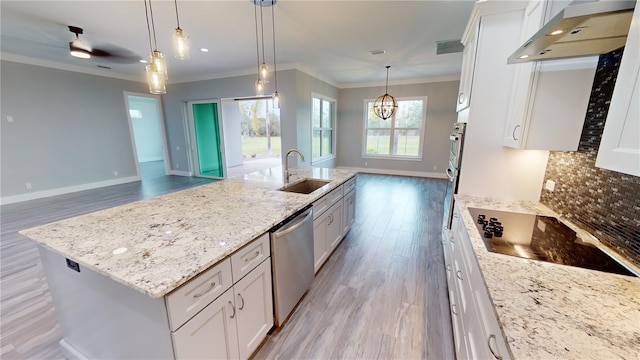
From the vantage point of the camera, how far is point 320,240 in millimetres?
2391

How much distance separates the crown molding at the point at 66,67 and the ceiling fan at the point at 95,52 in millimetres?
1464

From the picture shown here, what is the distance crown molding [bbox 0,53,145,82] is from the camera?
172 inches

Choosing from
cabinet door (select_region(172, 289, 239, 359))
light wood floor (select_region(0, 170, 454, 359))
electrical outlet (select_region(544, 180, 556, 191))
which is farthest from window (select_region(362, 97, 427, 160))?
cabinet door (select_region(172, 289, 239, 359))

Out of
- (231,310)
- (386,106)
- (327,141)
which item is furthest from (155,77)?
(327,141)

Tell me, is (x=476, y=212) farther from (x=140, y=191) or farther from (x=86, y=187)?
(x=86, y=187)

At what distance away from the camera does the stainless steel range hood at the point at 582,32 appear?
2.81 feet

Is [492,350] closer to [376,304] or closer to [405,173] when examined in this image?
[376,304]

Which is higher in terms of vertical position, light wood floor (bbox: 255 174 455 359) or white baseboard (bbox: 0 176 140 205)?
white baseboard (bbox: 0 176 140 205)

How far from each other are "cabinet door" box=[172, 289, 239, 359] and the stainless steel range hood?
1882mm

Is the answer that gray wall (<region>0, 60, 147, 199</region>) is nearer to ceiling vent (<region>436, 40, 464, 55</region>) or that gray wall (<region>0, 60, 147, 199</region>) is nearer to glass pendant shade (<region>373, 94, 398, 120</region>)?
glass pendant shade (<region>373, 94, 398, 120</region>)

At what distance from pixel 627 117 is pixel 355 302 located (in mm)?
1954

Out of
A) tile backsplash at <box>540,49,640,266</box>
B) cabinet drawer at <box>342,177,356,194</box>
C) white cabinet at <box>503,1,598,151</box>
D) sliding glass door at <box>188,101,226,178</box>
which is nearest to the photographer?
tile backsplash at <box>540,49,640,266</box>

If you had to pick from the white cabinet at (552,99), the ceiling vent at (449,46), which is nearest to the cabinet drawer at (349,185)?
the white cabinet at (552,99)

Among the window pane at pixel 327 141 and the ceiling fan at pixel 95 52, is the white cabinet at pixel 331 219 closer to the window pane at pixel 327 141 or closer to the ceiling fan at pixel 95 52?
the ceiling fan at pixel 95 52
